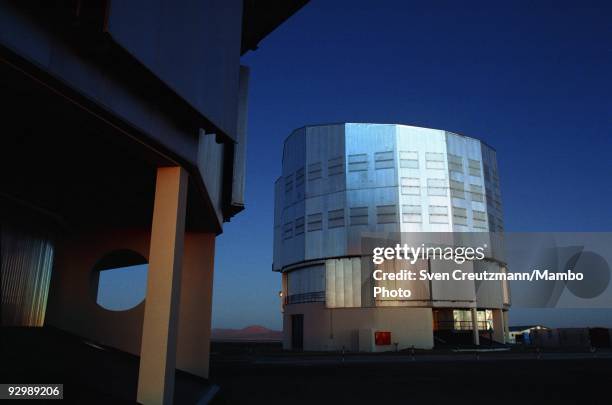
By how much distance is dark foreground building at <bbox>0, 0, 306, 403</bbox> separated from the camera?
618 cm

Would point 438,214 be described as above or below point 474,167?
below

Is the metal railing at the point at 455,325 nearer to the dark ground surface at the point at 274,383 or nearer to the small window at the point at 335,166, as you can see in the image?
the small window at the point at 335,166

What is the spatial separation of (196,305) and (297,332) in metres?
29.9

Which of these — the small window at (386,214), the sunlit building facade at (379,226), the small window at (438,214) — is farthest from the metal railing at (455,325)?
the small window at (386,214)

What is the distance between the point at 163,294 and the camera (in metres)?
8.80

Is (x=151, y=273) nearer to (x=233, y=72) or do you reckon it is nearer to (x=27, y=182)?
(x=233, y=72)

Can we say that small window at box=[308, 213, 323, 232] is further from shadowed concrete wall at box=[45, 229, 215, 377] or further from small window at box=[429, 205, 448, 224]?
shadowed concrete wall at box=[45, 229, 215, 377]

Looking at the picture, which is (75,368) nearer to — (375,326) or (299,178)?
(375,326)

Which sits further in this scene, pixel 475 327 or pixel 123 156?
pixel 475 327

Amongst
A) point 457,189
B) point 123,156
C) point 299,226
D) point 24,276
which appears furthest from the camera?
point 299,226

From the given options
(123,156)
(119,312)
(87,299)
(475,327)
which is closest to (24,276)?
(87,299)

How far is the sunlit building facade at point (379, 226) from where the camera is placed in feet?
133

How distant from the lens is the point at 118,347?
16953 mm

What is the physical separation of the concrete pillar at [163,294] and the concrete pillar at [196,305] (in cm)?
732
